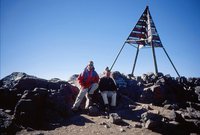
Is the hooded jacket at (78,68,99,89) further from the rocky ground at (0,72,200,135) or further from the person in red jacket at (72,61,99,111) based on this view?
the rocky ground at (0,72,200,135)

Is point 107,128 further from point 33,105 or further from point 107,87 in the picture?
point 107,87

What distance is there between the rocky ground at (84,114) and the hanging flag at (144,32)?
4.95 metres

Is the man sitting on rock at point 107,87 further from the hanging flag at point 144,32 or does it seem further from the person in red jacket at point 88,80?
the hanging flag at point 144,32

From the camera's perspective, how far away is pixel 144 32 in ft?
50.5

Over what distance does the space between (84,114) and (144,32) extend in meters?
10.8

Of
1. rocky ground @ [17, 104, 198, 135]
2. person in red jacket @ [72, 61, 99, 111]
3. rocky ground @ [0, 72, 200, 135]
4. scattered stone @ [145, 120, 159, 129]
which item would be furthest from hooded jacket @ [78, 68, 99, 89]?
scattered stone @ [145, 120, 159, 129]

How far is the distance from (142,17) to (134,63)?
4.63 meters

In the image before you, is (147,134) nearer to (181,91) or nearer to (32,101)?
(32,101)

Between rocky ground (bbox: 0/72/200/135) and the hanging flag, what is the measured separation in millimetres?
4952

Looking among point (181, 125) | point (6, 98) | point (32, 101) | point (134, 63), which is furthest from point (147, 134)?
point (134, 63)

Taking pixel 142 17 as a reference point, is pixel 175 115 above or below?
below

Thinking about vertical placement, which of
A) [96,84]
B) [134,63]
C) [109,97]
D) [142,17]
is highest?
[142,17]

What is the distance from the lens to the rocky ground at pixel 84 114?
595 cm

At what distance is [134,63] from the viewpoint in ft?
53.5
